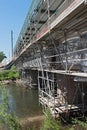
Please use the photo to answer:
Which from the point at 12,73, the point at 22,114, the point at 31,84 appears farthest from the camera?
the point at 12,73

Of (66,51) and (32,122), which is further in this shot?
(32,122)

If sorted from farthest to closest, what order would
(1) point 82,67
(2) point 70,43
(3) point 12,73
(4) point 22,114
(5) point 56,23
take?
1. (3) point 12,73
2. (4) point 22,114
3. (2) point 70,43
4. (1) point 82,67
5. (5) point 56,23

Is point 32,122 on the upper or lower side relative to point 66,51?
lower

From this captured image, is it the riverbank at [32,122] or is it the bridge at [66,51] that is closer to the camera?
the bridge at [66,51]

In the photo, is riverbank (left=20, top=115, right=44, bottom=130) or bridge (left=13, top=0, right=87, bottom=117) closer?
bridge (left=13, top=0, right=87, bottom=117)

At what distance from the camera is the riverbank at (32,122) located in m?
13.9

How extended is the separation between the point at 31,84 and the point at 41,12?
56.8 feet

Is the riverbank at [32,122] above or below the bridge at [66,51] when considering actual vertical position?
below

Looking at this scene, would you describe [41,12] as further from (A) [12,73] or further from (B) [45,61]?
(A) [12,73]

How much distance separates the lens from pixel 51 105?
601 inches

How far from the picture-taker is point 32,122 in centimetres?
1496

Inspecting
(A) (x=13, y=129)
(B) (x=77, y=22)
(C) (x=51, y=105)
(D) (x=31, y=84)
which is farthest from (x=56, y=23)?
(D) (x=31, y=84)

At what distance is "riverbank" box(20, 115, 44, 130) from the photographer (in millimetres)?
13884

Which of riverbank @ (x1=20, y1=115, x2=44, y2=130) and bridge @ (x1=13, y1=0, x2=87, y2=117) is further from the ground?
bridge @ (x1=13, y1=0, x2=87, y2=117)
